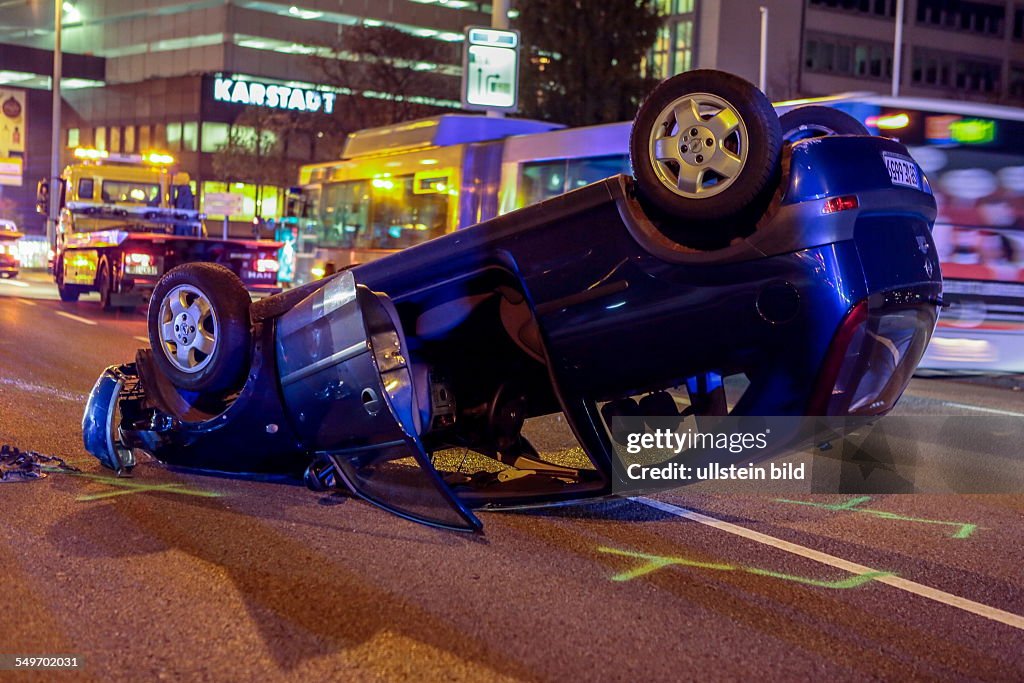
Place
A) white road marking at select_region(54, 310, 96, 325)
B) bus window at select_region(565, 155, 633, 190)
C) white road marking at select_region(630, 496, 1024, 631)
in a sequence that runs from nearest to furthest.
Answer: white road marking at select_region(630, 496, 1024, 631), bus window at select_region(565, 155, 633, 190), white road marking at select_region(54, 310, 96, 325)

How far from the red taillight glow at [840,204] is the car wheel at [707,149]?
22 cm

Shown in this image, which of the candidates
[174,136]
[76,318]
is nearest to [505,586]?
[76,318]

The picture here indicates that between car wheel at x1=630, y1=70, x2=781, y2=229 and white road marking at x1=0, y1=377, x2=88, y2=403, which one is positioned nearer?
car wheel at x1=630, y1=70, x2=781, y2=229

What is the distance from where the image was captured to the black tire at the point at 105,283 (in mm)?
20359

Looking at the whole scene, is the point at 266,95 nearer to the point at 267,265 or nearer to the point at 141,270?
the point at 267,265

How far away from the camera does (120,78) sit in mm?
65375

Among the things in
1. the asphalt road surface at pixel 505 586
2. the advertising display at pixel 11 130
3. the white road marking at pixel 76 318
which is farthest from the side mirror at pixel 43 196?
the advertising display at pixel 11 130

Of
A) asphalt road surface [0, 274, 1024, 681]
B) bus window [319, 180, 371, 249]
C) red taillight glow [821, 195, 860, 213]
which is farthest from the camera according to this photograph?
bus window [319, 180, 371, 249]

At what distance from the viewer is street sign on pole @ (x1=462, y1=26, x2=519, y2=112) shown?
2200 centimetres

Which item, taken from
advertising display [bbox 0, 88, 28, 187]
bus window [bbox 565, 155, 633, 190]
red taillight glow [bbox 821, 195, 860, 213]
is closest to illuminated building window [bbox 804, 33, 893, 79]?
advertising display [bbox 0, 88, 28, 187]

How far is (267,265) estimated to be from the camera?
20453 mm

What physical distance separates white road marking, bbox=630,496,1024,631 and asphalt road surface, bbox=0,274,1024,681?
0.01 m

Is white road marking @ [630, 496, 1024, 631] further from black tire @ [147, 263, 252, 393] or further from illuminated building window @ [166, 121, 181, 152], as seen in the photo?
illuminated building window @ [166, 121, 181, 152]

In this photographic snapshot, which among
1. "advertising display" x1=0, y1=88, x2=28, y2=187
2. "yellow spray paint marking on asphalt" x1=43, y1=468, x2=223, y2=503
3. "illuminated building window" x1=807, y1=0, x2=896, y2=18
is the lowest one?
"yellow spray paint marking on asphalt" x1=43, y1=468, x2=223, y2=503
